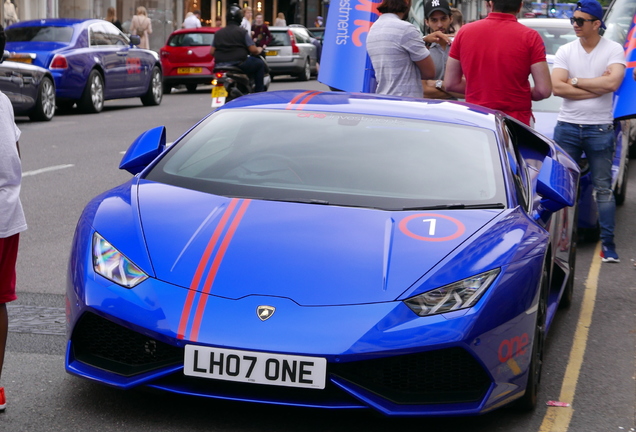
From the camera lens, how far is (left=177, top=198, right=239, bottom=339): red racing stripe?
393 cm

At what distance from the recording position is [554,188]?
16.9ft

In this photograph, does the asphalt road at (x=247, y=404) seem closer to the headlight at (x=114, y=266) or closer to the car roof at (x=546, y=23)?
the headlight at (x=114, y=266)

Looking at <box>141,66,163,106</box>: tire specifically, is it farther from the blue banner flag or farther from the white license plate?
the white license plate

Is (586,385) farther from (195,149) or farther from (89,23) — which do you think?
(89,23)

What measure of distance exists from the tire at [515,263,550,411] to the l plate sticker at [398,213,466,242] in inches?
17.7

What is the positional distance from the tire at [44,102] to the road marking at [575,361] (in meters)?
11.5

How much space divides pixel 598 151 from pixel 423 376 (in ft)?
13.7

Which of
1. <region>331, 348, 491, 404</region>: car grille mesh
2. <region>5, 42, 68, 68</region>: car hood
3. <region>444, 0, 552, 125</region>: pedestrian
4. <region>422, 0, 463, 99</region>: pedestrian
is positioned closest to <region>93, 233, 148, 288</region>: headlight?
<region>331, 348, 491, 404</region>: car grille mesh

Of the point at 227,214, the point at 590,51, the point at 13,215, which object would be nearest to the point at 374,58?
the point at 590,51

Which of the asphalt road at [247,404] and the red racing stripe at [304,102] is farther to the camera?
the red racing stripe at [304,102]

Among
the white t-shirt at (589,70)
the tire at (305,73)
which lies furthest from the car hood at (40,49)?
the tire at (305,73)

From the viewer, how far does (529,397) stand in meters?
4.38

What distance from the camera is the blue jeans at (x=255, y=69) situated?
1769cm

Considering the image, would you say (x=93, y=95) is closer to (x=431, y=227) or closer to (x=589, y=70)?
(x=589, y=70)
